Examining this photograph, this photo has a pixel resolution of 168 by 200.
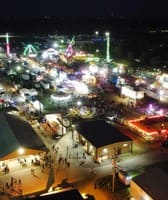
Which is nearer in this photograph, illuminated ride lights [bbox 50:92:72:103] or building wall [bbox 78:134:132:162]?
building wall [bbox 78:134:132:162]

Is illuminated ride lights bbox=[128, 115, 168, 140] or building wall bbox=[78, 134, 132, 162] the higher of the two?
illuminated ride lights bbox=[128, 115, 168, 140]

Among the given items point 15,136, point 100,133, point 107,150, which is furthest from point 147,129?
point 15,136

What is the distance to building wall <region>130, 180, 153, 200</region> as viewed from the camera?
14727mm

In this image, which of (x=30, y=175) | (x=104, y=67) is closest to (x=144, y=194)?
(x=30, y=175)

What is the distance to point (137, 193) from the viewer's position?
15266 millimetres

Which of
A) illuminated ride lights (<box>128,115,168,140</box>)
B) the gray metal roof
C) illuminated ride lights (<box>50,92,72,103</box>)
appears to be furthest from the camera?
illuminated ride lights (<box>50,92,72,103</box>)

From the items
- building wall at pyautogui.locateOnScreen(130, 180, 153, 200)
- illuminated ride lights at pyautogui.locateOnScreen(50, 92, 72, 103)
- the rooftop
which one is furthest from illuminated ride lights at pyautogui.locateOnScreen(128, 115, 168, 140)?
illuminated ride lights at pyautogui.locateOnScreen(50, 92, 72, 103)

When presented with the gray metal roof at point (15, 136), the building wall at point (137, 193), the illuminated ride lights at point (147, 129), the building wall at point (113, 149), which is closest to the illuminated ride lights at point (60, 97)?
the gray metal roof at point (15, 136)

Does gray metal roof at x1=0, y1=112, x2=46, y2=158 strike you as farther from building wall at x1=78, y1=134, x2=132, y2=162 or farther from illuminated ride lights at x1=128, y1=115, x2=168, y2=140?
illuminated ride lights at x1=128, y1=115, x2=168, y2=140

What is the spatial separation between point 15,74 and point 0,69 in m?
4.93

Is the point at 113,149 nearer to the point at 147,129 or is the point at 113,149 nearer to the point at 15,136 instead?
the point at 147,129

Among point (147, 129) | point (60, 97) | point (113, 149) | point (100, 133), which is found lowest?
point (113, 149)

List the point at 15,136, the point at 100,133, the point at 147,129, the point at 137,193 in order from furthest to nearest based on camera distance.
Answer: the point at 147,129
the point at 100,133
the point at 15,136
the point at 137,193

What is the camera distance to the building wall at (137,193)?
48.3 feet
